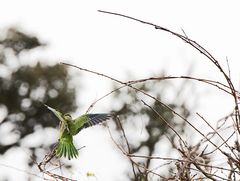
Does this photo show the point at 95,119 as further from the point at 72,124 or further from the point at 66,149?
the point at 66,149

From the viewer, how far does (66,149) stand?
1.64 m

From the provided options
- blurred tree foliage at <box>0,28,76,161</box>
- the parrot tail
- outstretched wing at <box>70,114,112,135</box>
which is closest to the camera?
the parrot tail

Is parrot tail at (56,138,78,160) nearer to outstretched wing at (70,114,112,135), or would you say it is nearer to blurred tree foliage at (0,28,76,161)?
outstretched wing at (70,114,112,135)

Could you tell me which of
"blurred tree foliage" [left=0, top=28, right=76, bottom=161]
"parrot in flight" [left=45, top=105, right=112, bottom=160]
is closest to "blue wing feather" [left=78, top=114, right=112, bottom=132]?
"parrot in flight" [left=45, top=105, right=112, bottom=160]

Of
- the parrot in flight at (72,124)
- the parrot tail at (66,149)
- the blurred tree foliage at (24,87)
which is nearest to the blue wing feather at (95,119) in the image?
the parrot in flight at (72,124)

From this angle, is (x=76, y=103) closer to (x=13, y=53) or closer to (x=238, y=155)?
(x=13, y=53)

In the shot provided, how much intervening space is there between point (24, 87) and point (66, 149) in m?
14.0

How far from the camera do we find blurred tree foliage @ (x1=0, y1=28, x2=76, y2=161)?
1502 centimetres

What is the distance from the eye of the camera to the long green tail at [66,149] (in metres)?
1.62

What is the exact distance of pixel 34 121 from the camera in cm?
1537

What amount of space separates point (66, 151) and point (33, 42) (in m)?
14.1

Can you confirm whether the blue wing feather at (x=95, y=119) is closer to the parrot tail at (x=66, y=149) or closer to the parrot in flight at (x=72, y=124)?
the parrot in flight at (x=72, y=124)

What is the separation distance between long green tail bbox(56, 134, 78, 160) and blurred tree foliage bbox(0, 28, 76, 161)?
13228 millimetres

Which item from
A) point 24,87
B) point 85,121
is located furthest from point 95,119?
point 24,87
